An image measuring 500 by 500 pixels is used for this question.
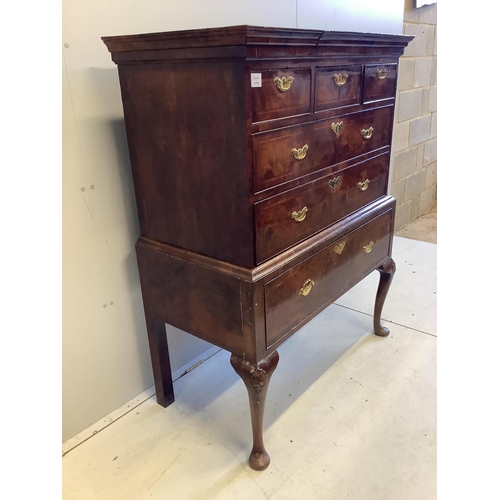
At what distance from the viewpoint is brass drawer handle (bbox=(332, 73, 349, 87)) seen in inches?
52.7

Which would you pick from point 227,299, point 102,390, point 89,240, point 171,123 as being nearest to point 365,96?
point 171,123

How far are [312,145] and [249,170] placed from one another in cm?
28

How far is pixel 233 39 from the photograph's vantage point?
1014mm

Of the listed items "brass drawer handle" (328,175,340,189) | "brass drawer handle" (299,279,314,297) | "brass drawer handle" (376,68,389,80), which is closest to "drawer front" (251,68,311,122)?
"brass drawer handle" (328,175,340,189)

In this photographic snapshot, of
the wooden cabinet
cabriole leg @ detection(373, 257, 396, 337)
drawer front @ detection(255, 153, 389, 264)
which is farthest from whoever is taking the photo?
cabriole leg @ detection(373, 257, 396, 337)

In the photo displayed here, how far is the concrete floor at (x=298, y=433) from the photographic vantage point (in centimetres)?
139

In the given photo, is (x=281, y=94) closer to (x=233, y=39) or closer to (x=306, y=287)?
(x=233, y=39)

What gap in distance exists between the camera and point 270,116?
3.78 feet

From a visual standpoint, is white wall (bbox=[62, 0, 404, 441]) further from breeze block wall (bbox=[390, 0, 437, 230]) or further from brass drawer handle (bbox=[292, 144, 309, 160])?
breeze block wall (bbox=[390, 0, 437, 230])

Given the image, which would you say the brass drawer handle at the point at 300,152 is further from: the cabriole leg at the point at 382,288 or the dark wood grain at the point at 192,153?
the cabriole leg at the point at 382,288

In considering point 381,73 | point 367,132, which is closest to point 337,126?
point 367,132

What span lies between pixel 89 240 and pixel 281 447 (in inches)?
38.2

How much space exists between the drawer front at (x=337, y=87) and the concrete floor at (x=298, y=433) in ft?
3.63

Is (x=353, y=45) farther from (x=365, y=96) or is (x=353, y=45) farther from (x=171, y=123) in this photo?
(x=171, y=123)
